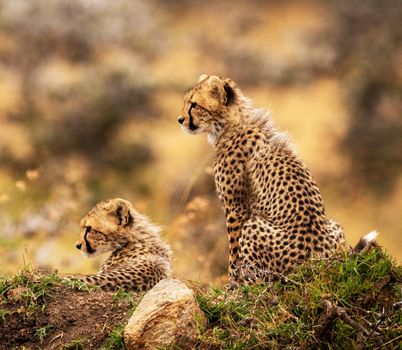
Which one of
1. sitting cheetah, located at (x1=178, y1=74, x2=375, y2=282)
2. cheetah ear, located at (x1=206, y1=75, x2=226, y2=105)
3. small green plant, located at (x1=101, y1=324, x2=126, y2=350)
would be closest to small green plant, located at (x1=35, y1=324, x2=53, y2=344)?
small green plant, located at (x1=101, y1=324, x2=126, y2=350)

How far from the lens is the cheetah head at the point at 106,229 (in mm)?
5363

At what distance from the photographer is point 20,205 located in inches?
346

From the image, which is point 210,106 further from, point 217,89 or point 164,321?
point 164,321

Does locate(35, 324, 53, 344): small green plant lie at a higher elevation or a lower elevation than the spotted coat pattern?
lower

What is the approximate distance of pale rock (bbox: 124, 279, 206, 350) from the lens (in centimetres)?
383

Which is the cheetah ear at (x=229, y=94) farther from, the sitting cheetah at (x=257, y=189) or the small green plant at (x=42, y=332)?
the small green plant at (x=42, y=332)

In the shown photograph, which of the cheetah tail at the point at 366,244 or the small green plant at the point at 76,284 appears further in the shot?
the small green plant at the point at 76,284

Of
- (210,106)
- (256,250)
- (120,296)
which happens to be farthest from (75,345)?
(210,106)

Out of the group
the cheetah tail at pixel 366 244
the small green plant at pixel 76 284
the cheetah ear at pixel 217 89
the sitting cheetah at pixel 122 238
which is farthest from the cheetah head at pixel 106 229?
the cheetah tail at pixel 366 244

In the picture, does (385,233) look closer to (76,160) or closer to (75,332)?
(76,160)

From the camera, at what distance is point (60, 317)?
4.20 metres

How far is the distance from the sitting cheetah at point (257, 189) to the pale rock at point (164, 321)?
61 cm

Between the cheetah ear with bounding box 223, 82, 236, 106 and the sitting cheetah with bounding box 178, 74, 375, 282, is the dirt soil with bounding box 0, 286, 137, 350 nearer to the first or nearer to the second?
the sitting cheetah with bounding box 178, 74, 375, 282

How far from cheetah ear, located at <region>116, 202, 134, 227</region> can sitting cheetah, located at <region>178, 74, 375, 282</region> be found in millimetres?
520
